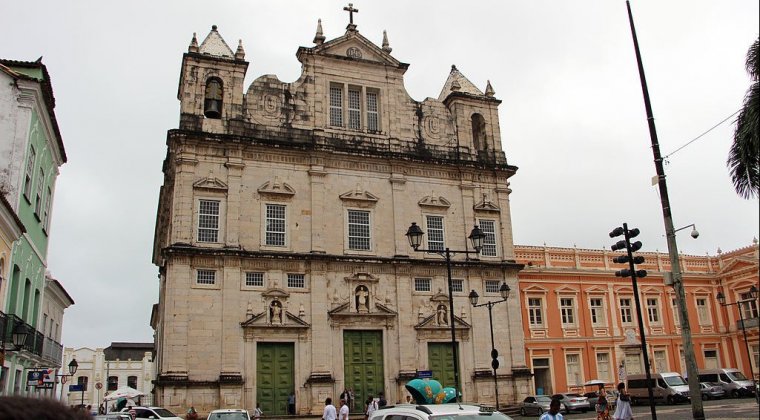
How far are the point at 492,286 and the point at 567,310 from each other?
8.87m

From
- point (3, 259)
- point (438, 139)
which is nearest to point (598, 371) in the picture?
point (438, 139)

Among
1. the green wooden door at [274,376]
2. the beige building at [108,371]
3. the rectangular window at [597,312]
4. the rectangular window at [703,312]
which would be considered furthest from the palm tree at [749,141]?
the beige building at [108,371]

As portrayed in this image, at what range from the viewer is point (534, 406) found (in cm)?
2944

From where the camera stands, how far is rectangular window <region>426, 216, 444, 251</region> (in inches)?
1264

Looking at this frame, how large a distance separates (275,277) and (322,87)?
10.1 meters

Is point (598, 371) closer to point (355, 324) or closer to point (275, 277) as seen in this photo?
point (355, 324)

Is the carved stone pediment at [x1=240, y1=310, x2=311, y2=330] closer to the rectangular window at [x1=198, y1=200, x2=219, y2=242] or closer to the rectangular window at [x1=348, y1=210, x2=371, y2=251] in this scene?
the rectangular window at [x1=198, y1=200, x2=219, y2=242]

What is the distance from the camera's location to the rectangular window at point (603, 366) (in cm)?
3822

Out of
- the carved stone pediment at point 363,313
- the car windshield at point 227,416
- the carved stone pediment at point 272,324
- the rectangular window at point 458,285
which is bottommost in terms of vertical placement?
the car windshield at point 227,416

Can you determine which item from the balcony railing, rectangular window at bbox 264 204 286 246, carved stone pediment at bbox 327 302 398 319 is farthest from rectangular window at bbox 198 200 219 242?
the balcony railing

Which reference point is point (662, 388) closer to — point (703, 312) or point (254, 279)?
point (703, 312)

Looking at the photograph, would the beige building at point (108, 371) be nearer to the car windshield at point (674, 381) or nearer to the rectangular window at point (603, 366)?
the rectangular window at point (603, 366)

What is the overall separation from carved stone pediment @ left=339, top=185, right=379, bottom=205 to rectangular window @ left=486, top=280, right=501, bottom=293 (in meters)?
7.09

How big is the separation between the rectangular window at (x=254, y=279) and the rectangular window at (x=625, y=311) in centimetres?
2361
